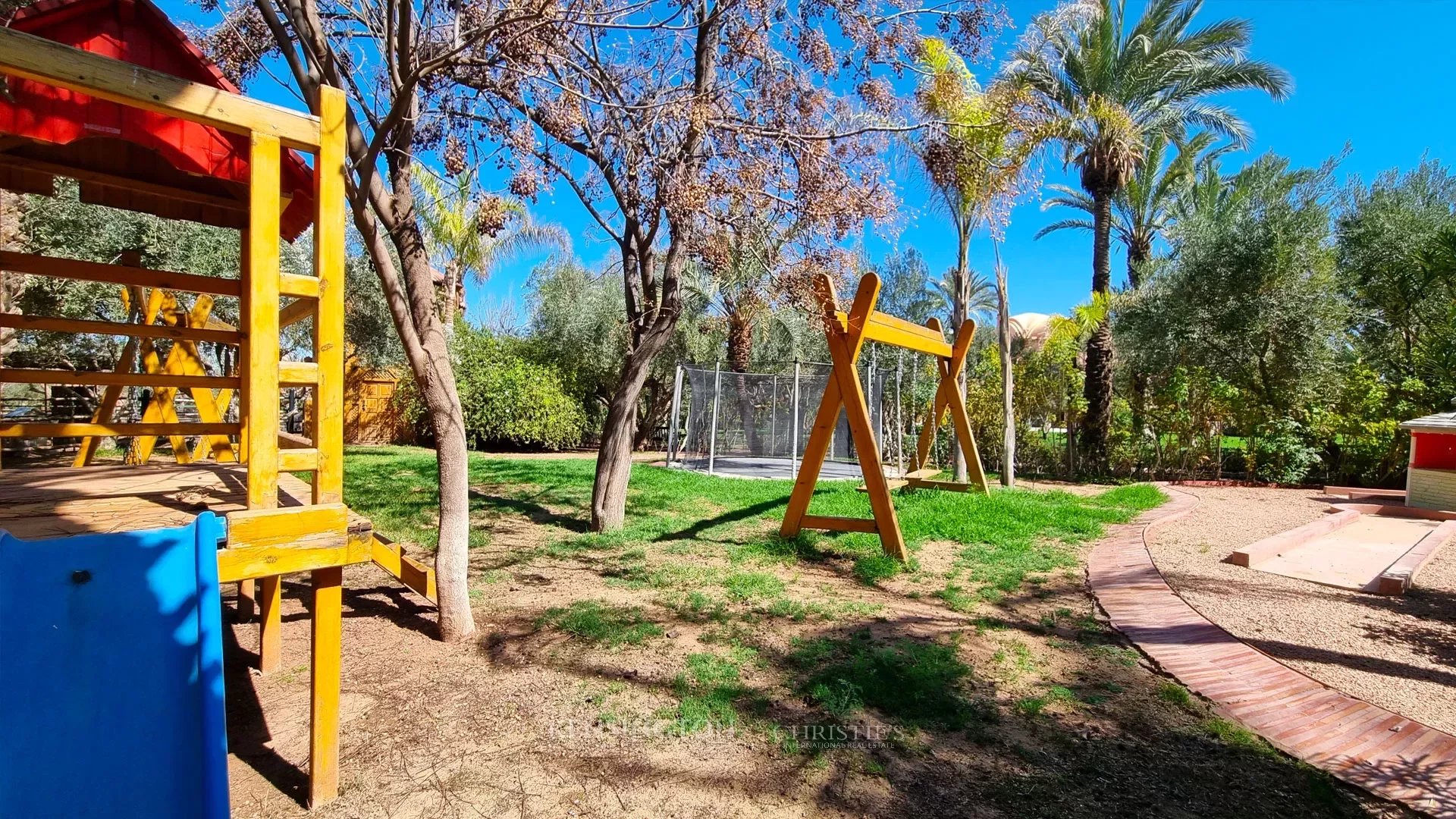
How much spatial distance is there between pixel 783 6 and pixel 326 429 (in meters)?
5.25

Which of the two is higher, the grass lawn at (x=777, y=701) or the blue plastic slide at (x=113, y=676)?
the blue plastic slide at (x=113, y=676)

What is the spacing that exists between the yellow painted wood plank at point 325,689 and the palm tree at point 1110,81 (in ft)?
44.9

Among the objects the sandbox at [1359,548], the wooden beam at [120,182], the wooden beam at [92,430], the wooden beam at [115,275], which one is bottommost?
the sandbox at [1359,548]

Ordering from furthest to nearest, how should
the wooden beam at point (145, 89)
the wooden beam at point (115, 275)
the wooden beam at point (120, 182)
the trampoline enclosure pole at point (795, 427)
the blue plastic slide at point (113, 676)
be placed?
the trampoline enclosure pole at point (795, 427), the wooden beam at point (120, 182), the wooden beam at point (115, 275), the wooden beam at point (145, 89), the blue plastic slide at point (113, 676)

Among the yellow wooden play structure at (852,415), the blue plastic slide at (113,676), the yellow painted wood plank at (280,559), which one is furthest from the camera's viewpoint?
the yellow wooden play structure at (852,415)

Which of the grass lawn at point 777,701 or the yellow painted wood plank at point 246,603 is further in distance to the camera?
the yellow painted wood plank at point 246,603

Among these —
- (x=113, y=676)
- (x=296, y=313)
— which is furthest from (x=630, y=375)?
(x=113, y=676)

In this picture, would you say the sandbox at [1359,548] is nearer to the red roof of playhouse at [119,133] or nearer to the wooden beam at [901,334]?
the wooden beam at [901,334]

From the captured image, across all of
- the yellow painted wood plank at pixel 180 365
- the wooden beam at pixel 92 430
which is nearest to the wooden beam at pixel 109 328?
the wooden beam at pixel 92 430

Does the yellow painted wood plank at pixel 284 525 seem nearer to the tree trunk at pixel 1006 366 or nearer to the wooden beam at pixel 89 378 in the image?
the wooden beam at pixel 89 378

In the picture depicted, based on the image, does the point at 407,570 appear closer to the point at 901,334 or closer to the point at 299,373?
the point at 299,373

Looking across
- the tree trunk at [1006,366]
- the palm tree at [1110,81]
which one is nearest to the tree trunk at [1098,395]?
the palm tree at [1110,81]

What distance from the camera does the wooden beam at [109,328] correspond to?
3.76 meters

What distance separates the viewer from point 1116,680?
3.58m
